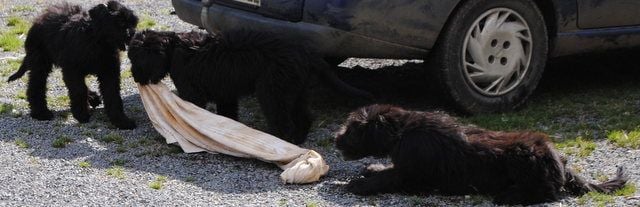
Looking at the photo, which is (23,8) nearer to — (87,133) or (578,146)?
(87,133)

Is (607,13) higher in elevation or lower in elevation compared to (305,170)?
higher

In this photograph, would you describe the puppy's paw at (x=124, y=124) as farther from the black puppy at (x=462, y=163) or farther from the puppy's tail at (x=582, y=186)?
the puppy's tail at (x=582, y=186)

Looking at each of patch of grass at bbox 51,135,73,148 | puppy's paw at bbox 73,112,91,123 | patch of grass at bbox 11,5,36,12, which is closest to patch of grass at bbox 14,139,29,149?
patch of grass at bbox 51,135,73,148

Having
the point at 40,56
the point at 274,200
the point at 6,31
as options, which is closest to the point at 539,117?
the point at 274,200

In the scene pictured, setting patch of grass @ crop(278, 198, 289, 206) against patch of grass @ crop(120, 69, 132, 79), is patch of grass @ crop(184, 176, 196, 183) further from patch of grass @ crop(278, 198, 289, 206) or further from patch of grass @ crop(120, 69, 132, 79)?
patch of grass @ crop(120, 69, 132, 79)

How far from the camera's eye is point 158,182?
21.2 ft

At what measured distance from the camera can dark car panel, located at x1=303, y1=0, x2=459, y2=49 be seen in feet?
24.2

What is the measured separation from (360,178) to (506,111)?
7.25 feet

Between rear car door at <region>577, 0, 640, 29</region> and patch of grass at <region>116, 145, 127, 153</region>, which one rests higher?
rear car door at <region>577, 0, 640, 29</region>

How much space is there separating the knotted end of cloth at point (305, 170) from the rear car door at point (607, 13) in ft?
8.93

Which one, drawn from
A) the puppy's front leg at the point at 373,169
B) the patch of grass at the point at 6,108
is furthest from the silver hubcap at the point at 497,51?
the patch of grass at the point at 6,108

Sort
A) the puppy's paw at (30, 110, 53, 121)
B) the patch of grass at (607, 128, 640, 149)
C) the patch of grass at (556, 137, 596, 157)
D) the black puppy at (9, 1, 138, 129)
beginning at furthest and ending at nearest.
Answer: the puppy's paw at (30, 110, 53, 121) → the black puppy at (9, 1, 138, 129) → the patch of grass at (607, 128, 640, 149) → the patch of grass at (556, 137, 596, 157)

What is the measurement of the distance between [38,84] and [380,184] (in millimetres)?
3386

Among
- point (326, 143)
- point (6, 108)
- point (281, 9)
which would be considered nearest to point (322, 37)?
point (281, 9)
